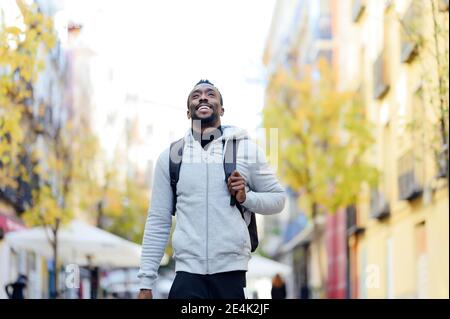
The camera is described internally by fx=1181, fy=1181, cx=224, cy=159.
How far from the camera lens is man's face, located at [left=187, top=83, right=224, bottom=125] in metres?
5.23

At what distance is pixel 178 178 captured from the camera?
5.23 metres

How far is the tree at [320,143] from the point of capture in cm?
2822

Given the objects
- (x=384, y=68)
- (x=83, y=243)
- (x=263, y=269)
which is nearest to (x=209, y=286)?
(x=83, y=243)

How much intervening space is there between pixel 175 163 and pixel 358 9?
24951 mm

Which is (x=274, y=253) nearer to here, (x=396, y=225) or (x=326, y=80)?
(x=326, y=80)

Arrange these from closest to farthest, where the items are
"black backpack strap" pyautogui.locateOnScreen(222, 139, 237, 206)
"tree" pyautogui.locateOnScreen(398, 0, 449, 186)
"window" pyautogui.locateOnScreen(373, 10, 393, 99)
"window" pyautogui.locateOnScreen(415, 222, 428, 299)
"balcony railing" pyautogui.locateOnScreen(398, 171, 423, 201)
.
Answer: "black backpack strap" pyautogui.locateOnScreen(222, 139, 237, 206), "tree" pyautogui.locateOnScreen(398, 0, 449, 186), "window" pyautogui.locateOnScreen(415, 222, 428, 299), "balcony railing" pyautogui.locateOnScreen(398, 171, 423, 201), "window" pyautogui.locateOnScreen(373, 10, 393, 99)

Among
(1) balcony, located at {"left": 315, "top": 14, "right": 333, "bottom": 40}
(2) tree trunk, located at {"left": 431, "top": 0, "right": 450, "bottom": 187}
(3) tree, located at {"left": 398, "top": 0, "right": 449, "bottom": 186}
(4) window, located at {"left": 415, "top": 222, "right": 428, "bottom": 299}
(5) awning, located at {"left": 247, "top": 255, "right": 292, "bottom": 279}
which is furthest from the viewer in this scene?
(1) balcony, located at {"left": 315, "top": 14, "right": 333, "bottom": 40}

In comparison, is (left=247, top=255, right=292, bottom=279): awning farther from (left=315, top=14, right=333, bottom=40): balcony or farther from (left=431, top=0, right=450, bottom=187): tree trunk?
(left=315, top=14, right=333, bottom=40): balcony

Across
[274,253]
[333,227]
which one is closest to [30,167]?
[333,227]

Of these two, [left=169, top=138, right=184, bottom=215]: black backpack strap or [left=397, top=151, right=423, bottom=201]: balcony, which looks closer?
[left=169, top=138, right=184, bottom=215]: black backpack strap

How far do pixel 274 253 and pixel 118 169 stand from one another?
29.6 m

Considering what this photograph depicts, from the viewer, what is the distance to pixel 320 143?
30.9 m

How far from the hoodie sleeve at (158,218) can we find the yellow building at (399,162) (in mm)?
8799

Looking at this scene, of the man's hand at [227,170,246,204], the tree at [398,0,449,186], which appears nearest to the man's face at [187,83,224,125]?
the man's hand at [227,170,246,204]
